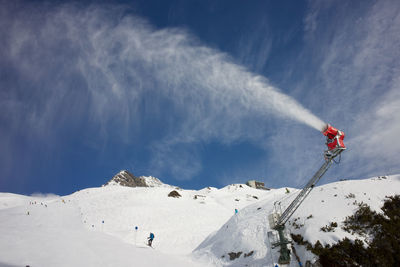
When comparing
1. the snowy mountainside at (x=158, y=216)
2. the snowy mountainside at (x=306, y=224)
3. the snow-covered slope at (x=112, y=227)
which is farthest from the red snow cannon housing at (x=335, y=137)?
the snowy mountainside at (x=158, y=216)

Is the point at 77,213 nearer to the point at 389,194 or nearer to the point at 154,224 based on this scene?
the point at 154,224

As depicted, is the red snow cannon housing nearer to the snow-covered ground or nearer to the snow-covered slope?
the snow-covered ground

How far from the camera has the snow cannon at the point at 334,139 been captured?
18.2 meters

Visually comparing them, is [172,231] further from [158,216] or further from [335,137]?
[335,137]

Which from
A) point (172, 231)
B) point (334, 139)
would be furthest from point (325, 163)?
point (172, 231)

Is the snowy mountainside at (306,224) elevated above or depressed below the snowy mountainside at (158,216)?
below

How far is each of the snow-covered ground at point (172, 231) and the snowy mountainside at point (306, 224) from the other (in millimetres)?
77

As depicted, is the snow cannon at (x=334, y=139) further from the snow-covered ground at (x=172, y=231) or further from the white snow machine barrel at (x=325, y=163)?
the snow-covered ground at (x=172, y=231)

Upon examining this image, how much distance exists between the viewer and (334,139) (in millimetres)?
18406

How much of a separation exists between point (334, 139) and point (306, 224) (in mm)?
9288

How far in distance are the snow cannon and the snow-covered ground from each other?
7.40m

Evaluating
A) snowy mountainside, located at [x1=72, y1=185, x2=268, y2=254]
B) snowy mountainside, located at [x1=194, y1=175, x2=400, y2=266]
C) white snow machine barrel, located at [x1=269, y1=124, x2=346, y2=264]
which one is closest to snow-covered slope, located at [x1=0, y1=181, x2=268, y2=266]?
snowy mountainside, located at [x1=72, y1=185, x2=268, y2=254]

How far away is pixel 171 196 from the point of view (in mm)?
67438

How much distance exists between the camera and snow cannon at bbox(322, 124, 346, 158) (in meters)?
18.2
